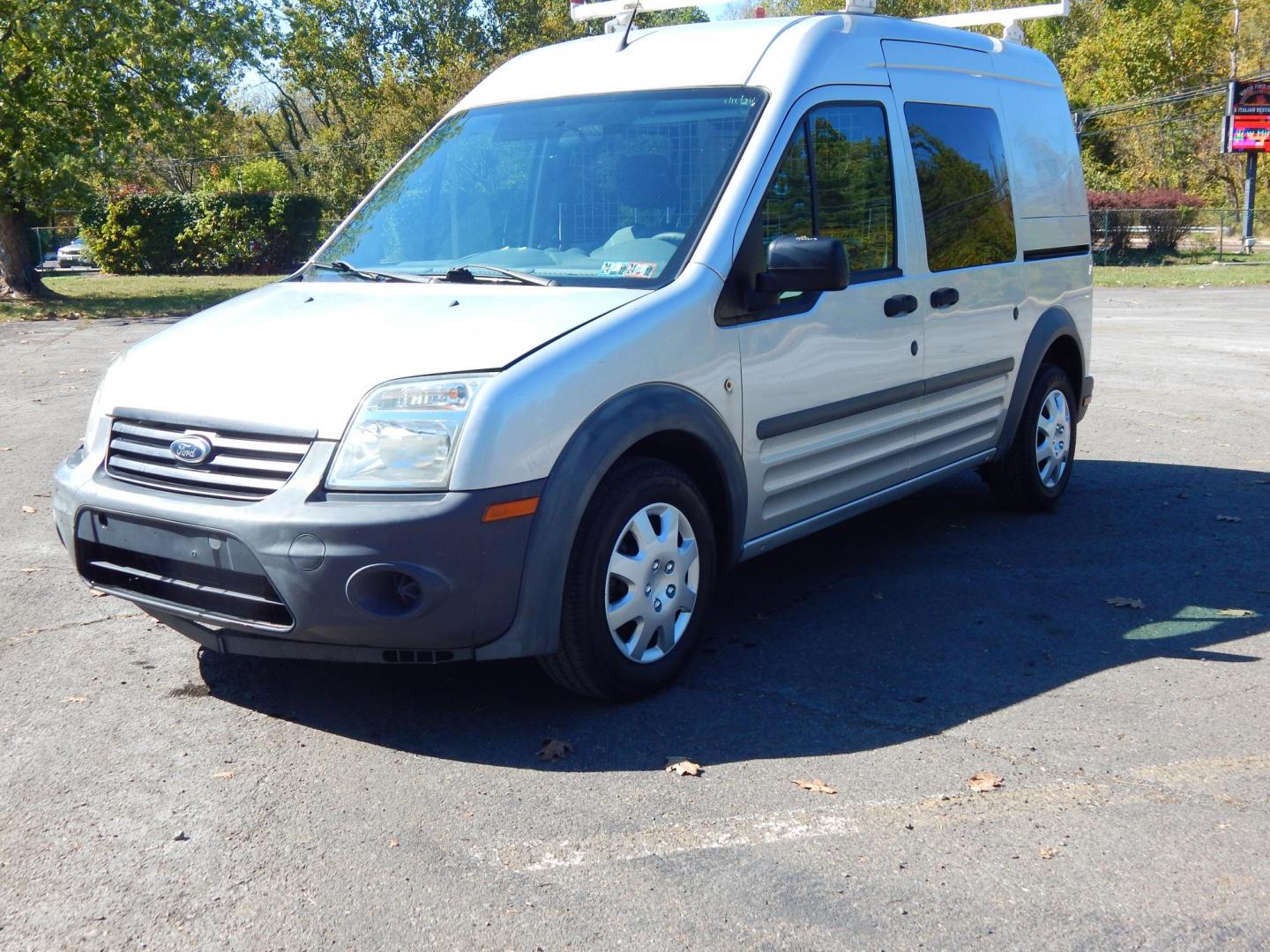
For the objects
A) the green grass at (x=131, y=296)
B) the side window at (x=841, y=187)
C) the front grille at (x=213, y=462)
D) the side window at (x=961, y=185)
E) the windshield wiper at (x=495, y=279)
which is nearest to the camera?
the front grille at (x=213, y=462)

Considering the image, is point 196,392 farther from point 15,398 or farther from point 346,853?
point 15,398

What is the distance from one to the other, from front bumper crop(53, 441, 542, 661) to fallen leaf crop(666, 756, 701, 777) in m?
0.64

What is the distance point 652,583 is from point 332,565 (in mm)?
1093

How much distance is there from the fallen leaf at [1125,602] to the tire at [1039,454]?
141 cm

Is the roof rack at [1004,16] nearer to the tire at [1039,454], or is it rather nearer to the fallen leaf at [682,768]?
the tire at [1039,454]

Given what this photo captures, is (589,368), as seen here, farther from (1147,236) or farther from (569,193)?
(1147,236)

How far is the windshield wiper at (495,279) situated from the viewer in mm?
4493

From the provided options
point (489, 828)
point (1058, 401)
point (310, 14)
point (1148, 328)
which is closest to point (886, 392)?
point (1058, 401)

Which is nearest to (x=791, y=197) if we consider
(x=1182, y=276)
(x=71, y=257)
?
(x=1182, y=276)

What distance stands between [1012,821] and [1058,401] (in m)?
4.06

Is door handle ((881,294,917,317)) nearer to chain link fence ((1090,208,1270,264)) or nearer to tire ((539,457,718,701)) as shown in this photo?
tire ((539,457,718,701))

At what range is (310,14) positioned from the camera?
2072 inches

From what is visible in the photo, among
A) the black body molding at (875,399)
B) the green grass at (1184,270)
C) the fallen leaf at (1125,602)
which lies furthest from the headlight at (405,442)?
the green grass at (1184,270)

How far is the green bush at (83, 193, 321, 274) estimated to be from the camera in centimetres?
3641
